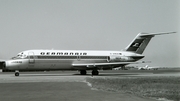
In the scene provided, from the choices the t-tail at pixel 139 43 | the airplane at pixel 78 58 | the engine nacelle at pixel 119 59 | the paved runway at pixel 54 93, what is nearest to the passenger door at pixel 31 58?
the airplane at pixel 78 58

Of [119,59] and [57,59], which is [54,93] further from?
[119,59]

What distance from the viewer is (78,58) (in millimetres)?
31750

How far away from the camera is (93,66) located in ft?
103

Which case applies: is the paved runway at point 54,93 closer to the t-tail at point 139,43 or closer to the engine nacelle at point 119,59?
the engine nacelle at point 119,59

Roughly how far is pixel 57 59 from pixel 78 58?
3131mm

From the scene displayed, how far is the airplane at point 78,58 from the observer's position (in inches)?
1155

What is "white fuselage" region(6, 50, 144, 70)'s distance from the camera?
29.2 metres

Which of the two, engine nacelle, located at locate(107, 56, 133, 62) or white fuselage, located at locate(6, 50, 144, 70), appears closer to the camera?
white fuselage, located at locate(6, 50, 144, 70)

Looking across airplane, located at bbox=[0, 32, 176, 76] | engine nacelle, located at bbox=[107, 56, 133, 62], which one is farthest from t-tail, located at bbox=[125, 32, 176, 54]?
engine nacelle, located at bbox=[107, 56, 133, 62]

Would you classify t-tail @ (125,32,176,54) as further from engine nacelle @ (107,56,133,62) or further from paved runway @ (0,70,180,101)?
paved runway @ (0,70,180,101)

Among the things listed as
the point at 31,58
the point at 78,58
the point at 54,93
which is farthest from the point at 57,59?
the point at 54,93

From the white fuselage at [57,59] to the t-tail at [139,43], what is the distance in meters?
2.76

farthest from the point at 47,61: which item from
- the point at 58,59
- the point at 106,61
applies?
the point at 106,61

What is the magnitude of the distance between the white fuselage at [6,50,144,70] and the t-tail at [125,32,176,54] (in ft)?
9.05
